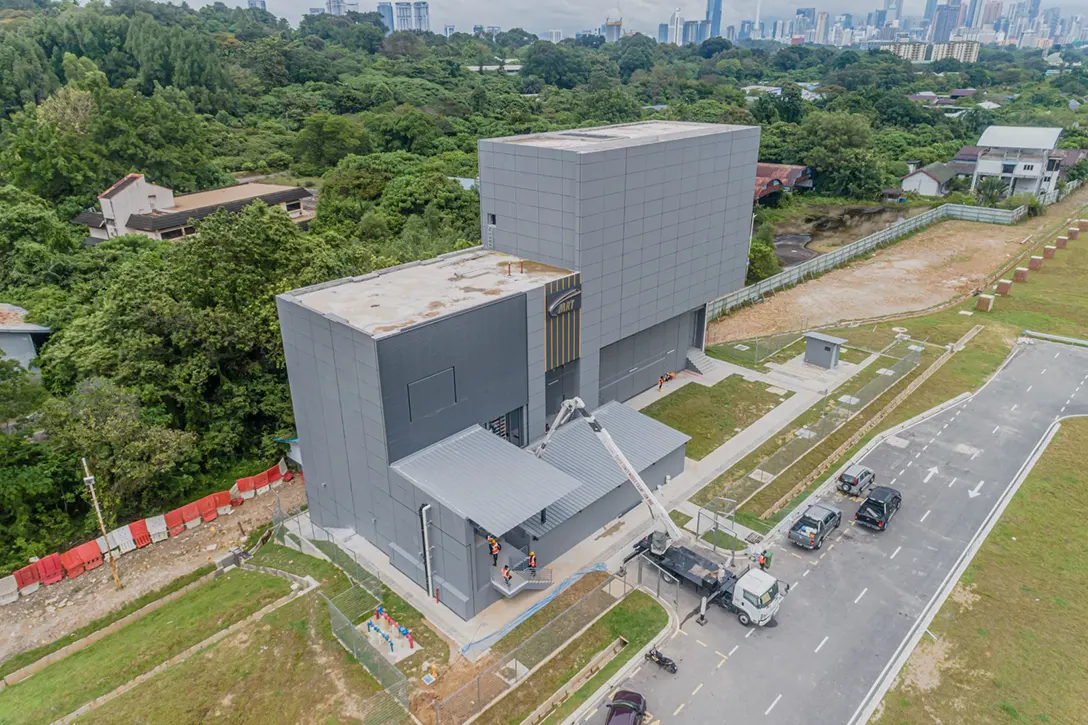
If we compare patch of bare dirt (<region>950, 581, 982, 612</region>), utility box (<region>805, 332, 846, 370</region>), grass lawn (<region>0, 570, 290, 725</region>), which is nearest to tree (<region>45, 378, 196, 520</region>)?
grass lawn (<region>0, 570, 290, 725</region>)

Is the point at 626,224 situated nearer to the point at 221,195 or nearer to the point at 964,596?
the point at 964,596

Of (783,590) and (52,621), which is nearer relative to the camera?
(783,590)

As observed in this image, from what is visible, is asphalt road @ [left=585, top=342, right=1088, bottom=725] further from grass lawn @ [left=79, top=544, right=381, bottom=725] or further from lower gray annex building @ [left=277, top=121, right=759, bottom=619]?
grass lawn @ [left=79, top=544, right=381, bottom=725]

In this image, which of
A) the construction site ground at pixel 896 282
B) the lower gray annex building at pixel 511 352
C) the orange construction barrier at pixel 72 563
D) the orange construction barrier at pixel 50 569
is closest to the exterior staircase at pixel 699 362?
the construction site ground at pixel 896 282

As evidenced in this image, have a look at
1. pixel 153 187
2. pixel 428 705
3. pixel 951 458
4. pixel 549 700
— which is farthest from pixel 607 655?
pixel 153 187

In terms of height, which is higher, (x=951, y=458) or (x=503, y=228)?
(x=503, y=228)

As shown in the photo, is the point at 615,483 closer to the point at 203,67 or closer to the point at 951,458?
the point at 951,458

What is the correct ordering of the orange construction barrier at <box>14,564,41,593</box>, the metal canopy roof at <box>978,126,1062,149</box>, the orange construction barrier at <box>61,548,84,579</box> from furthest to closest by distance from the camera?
1. the metal canopy roof at <box>978,126,1062,149</box>
2. the orange construction barrier at <box>61,548,84,579</box>
3. the orange construction barrier at <box>14,564,41,593</box>
